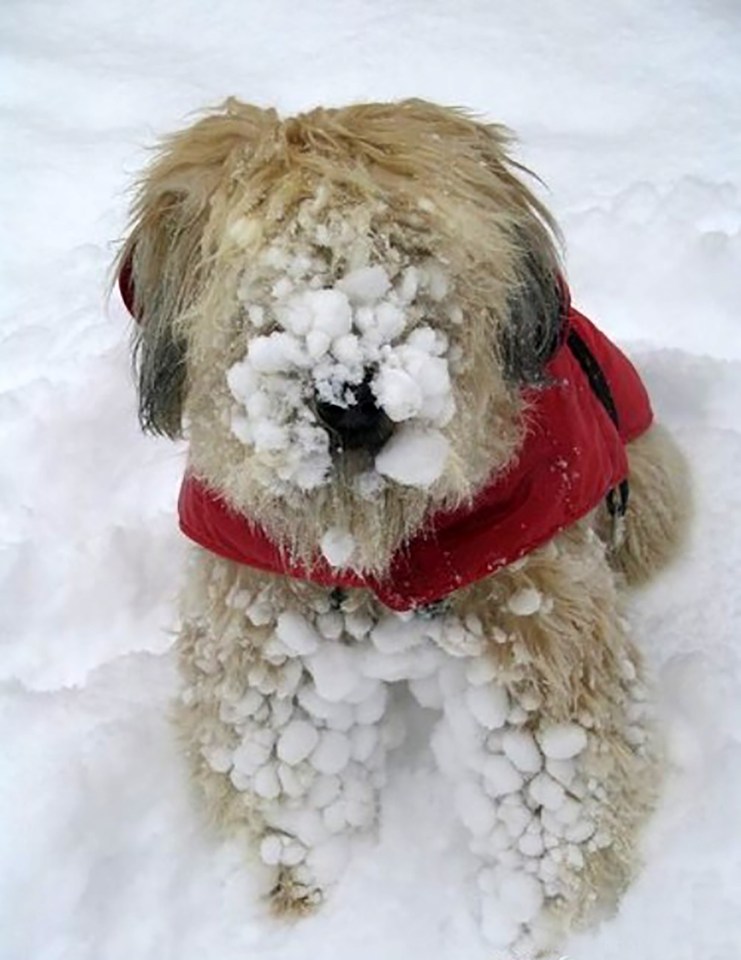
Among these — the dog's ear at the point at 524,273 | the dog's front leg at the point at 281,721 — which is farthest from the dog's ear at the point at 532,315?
the dog's front leg at the point at 281,721

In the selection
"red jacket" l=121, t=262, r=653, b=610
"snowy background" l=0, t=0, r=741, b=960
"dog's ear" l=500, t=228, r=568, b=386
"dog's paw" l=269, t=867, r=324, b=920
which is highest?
"dog's ear" l=500, t=228, r=568, b=386

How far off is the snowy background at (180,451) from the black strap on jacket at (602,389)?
238 mm

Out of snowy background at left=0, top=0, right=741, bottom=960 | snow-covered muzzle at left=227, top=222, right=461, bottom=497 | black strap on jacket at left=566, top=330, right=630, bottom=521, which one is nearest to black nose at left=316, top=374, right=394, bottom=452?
snow-covered muzzle at left=227, top=222, right=461, bottom=497

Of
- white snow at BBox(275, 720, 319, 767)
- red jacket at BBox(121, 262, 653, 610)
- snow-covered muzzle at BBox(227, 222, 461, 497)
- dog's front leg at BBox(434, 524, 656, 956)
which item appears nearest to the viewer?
snow-covered muzzle at BBox(227, 222, 461, 497)

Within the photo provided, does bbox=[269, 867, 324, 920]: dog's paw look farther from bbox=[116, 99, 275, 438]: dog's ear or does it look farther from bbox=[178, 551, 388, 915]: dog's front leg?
bbox=[116, 99, 275, 438]: dog's ear

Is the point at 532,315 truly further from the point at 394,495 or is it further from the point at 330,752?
the point at 330,752

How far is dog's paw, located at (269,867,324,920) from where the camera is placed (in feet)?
6.87

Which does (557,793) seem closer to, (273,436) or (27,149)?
(273,436)

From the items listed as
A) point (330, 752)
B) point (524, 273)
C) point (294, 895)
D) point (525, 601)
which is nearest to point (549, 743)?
point (525, 601)

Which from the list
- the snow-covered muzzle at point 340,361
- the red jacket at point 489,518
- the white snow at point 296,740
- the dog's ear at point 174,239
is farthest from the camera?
the white snow at point 296,740

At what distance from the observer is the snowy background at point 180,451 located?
207 centimetres

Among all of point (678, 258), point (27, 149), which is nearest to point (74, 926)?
point (678, 258)

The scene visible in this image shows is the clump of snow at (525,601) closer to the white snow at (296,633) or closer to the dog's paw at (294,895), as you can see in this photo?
the white snow at (296,633)

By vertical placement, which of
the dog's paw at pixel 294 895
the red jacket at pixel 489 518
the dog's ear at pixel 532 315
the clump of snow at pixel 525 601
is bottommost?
the dog's paw at pixel 294 895
